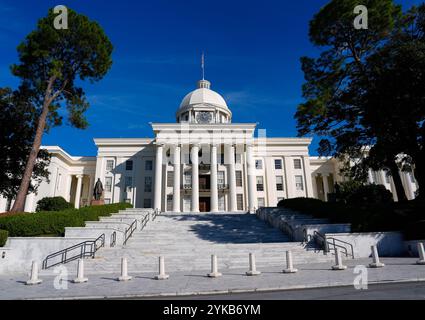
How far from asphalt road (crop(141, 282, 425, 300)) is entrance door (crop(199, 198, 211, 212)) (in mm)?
33279

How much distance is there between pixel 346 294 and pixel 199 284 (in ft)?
13.7

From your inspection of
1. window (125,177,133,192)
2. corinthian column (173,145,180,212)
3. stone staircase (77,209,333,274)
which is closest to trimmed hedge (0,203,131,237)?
stone staircase (77,209,333,274)

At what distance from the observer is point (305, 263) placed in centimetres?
1245

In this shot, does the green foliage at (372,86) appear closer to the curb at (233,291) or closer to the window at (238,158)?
the curb at (233,291)

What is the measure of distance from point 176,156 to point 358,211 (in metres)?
26.4

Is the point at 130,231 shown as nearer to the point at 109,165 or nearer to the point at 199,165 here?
the point at 199,165

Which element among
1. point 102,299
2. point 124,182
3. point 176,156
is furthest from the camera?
point 124,182

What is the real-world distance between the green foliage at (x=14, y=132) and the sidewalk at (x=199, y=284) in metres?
16.8

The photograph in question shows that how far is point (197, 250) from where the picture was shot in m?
13.9

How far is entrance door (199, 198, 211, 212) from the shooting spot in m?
40.2

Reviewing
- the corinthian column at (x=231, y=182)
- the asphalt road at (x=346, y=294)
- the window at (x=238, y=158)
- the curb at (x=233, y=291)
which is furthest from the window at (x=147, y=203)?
the asphalt road at (x=346, y=294)

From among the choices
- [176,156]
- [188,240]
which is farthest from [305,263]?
[176,156]

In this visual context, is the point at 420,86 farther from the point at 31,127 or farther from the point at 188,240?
the point at 31,127

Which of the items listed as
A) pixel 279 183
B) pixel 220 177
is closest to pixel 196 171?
pixel 220 177
